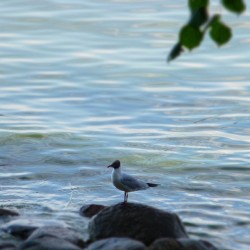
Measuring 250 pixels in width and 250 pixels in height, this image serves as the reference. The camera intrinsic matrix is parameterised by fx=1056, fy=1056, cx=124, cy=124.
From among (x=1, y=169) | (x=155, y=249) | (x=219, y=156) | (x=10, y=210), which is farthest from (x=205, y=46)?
(x=155, y=249)

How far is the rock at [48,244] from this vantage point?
9602mm

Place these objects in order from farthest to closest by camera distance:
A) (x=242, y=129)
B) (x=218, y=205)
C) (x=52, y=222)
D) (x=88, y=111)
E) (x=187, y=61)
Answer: (x=187, y=61), (x=88, y=111), (x=242, y=129), (x=218, y=205), (x=52, y=222)

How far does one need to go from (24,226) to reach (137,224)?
1.18 metres

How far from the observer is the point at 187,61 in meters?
19.8

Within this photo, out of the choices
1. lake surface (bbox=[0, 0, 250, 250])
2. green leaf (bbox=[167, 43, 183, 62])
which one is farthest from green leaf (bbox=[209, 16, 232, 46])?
lake surface (bbox=[0, 0, 250, 250])

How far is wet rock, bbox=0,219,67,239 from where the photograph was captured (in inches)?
409

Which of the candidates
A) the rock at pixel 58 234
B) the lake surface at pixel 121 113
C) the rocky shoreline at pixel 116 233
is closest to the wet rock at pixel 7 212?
the lake surface at pixel 121 113

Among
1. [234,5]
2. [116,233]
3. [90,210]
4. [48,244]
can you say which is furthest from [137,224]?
[234,5]

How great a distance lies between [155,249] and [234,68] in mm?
9774

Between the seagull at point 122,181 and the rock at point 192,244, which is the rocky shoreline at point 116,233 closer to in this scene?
the rock at point 192,244

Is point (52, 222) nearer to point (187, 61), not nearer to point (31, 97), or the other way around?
point (31, 97)

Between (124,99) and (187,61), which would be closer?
(124,99)

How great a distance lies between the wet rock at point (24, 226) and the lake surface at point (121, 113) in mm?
506

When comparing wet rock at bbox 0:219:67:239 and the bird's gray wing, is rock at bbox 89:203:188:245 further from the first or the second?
the bird's gray wing
